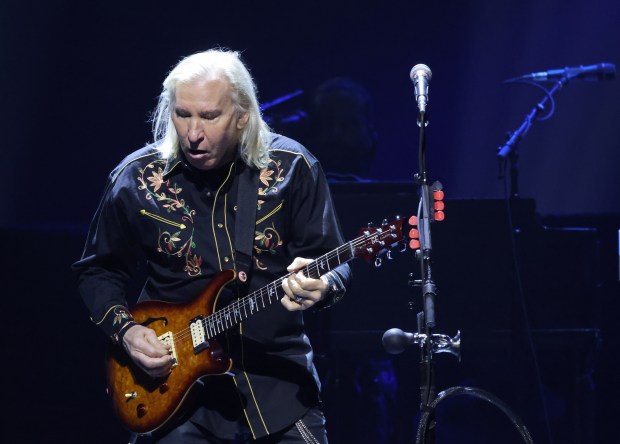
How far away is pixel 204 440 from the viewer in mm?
3092

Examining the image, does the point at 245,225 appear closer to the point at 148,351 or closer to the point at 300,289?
the point at 300,289

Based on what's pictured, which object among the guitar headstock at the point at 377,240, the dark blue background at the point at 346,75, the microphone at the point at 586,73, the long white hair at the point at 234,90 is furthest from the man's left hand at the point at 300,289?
the dark blue background at the point at 346,75

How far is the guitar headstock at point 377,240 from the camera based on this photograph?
9.62 ft

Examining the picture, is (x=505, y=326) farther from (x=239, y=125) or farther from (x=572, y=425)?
(x=239, y=125)

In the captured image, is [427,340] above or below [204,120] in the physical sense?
below

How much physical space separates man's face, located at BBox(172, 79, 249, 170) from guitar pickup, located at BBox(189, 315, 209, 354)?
0.54 meters

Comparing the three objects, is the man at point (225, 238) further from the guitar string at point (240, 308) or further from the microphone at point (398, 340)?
the microphone at point (398, 340)

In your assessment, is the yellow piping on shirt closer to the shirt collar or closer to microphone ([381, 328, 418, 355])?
the shirt collar

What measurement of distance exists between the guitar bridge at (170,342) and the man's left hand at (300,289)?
497mm

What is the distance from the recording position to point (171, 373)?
3.15m

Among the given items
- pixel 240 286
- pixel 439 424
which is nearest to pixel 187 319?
pixel 240 286

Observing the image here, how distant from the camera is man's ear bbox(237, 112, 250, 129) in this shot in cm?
323

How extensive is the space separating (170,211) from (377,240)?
30.9 inches

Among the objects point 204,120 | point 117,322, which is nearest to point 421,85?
point 204,120
